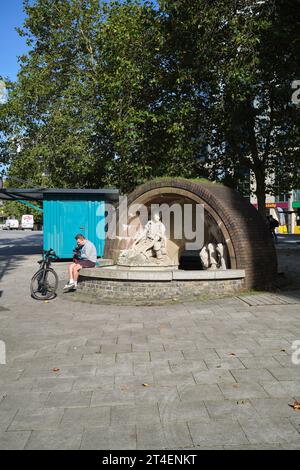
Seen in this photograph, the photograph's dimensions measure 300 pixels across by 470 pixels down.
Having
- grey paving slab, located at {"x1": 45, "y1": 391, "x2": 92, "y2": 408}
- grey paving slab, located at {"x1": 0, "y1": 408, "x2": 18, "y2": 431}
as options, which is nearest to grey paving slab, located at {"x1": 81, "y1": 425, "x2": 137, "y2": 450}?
grey paving slab, located at {"x1": 45, "y1": 391, "x2": 92, "y2": 408}

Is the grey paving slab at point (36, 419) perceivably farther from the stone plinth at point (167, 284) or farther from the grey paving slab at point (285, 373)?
the stone plinth at point (167, 284)

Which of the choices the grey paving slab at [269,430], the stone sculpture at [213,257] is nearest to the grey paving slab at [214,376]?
the grey paving slab at [269,430]

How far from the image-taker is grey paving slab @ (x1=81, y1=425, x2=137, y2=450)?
3.34 metres

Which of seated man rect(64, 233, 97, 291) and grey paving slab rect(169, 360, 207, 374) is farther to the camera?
seated man rect(64, 233, 97, 291)

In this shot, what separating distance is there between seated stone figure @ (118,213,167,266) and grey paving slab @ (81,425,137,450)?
7474 millimetres

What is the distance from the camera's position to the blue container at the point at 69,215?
63.2 feet

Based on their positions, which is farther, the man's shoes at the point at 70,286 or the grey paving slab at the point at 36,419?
the man's shoes at the point at 70,286

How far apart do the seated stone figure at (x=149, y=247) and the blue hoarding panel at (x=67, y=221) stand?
8.36m

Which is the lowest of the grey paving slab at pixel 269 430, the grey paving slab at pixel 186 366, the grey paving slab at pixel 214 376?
the grey paving slab at pixel 269 430

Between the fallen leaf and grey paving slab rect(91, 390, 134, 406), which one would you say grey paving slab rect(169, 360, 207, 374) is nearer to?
grey paving slab rect(91, 390, 134, 406)

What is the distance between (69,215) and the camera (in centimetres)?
1941
